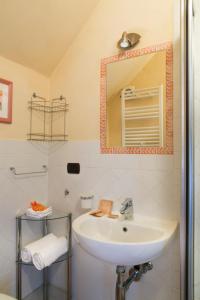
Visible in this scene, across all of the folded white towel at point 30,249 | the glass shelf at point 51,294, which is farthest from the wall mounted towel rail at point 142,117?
the glass shelf at point 51,294

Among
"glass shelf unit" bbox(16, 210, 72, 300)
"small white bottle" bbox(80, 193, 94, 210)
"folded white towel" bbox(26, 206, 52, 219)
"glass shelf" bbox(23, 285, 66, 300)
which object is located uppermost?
"small white bottle" bbox(80, 193, 94, 210)

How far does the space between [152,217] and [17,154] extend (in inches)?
43.8

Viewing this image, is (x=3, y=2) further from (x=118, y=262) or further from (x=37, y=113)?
(x=118, y=262)

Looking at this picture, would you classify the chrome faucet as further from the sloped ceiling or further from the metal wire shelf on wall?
the sloped ceiling

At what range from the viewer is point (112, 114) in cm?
158

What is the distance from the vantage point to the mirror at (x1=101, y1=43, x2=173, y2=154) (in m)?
1.37

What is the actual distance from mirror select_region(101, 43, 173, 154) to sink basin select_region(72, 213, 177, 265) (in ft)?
1.53

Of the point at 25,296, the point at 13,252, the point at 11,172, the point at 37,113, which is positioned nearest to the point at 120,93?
the point at 37,113

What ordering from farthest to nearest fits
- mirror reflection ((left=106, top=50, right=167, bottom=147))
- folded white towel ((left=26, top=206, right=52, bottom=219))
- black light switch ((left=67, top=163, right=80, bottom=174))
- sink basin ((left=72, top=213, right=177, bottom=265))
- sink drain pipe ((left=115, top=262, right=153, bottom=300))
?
black light switch ((left=67, top=163, right=80, bottom=174))
folded white towel ((left=26, top=206, right=52, bottom=219))
mirror reflection ((left=106, top=50, right=167, bottom=147))
sink drain pipe ((left=115, top=262, right=153, bottom=300))
sink basin ((left=72, top=213, right=177, bottom=265))

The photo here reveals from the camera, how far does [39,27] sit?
5.20 feet

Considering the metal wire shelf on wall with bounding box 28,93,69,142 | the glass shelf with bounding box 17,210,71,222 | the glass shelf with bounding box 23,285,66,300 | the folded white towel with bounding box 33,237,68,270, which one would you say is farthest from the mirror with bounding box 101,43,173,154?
the glass shelf with bounding box 23,285,66,300

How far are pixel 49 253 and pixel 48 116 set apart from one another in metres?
1.13

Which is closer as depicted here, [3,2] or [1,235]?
[3,2]

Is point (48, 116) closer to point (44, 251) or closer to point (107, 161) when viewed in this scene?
point (107, 161)
